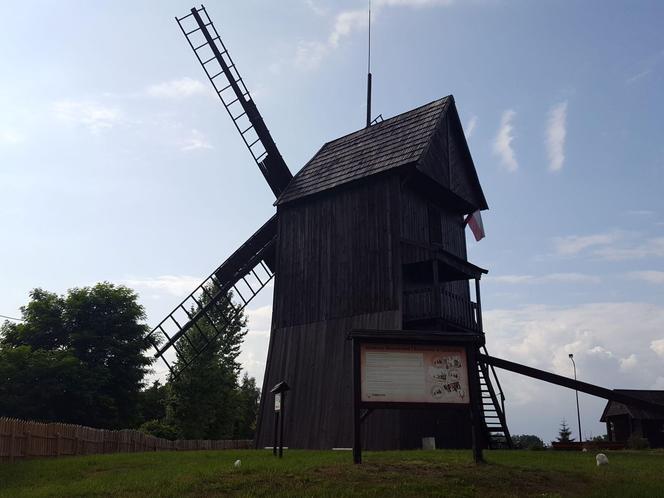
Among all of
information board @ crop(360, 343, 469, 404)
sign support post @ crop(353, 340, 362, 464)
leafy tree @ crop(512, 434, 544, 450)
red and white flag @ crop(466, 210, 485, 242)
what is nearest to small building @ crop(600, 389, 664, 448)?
leafy tree @ crop(512, 434, 544, 450)

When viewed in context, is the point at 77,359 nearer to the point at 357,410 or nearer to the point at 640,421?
the point at 357,410

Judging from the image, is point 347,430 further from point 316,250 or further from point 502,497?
point 502,497

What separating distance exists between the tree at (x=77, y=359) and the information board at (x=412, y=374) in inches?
877

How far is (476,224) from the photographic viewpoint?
2944 centimetres

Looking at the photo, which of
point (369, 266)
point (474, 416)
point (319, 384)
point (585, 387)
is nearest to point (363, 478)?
point (474, 416)

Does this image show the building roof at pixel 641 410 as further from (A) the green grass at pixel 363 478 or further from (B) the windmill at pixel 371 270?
(A) the green grass at pixel 363 478

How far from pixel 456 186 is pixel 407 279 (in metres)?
4.95

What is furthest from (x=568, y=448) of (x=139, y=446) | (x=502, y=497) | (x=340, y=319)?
(x=139, y=446)

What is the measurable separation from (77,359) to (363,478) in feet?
81.0

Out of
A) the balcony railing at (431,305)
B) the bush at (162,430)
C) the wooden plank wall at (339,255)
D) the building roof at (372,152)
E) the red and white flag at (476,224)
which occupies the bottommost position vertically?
the bush at (162,430)

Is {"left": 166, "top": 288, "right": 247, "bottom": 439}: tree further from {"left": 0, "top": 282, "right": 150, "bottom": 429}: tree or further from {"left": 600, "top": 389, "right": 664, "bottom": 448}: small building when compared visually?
{"left": 600, "top": 389, "right": 664, "bottom": 448}: small building

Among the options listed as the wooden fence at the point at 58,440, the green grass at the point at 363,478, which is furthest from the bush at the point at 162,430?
the green grass at the point at 363,478

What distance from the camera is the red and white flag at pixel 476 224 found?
1154 inches

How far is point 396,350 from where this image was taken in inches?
570
